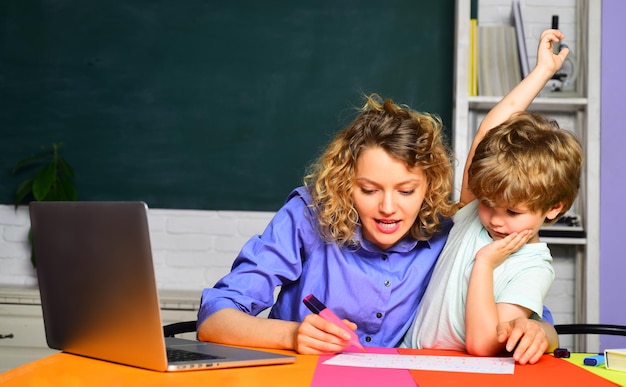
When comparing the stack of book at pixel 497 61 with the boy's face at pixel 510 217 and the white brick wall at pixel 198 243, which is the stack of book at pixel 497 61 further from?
the boy's face at pixel 510 217

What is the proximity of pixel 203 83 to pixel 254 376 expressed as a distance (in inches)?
96.4

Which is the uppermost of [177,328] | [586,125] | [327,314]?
[586,125]

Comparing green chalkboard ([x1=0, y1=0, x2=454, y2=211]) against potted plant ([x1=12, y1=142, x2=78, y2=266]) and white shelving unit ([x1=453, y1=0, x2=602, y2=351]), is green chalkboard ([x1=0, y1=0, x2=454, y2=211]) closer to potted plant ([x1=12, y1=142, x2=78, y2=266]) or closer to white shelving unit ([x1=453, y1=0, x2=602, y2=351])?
potted plant ([x1=12, y1=142, x2=78, y2=266])

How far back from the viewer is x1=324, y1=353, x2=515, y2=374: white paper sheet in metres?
1.33

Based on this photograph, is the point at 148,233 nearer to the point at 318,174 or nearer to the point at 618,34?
the point at 318,174

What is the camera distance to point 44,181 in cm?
336

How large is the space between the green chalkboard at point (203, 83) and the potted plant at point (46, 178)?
0.05 meters

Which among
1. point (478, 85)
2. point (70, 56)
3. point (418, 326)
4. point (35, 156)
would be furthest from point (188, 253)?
point (418, 326)

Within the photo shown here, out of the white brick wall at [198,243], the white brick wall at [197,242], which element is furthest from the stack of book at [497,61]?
the white brick wall at [197,242]

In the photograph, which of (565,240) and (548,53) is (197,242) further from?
(548,53)

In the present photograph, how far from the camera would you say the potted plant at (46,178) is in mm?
3352

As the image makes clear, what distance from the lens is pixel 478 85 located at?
3.25 metres

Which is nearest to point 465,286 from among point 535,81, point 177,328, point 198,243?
point 535,81

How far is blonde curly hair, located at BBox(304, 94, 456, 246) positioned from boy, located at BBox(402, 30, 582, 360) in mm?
127
